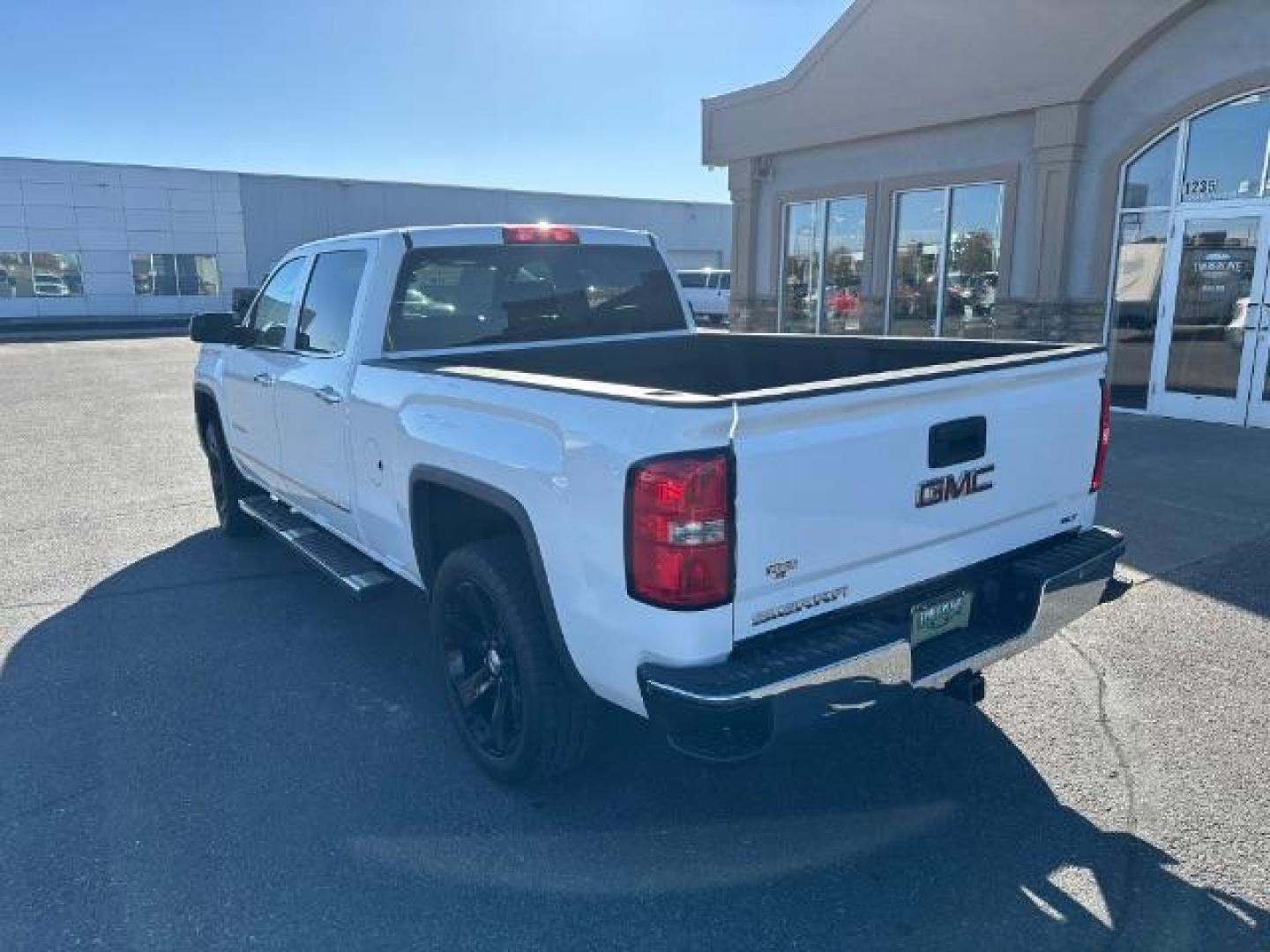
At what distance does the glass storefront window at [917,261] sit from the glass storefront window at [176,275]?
33841 mm

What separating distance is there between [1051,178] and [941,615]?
1009cm

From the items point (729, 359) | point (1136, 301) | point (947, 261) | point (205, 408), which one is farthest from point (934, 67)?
point (205, 408)

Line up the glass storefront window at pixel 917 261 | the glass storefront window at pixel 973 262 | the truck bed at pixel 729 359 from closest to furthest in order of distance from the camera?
the truck bed at pixel 729 359 < the glass storefront window at pixel 973 262 < the glass storefront window at pixel 917 261

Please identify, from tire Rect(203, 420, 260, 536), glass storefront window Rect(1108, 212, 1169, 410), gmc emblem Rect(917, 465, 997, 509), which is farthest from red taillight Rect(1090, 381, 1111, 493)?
glass storefront window Rect(1108, 212, 1169, 410)

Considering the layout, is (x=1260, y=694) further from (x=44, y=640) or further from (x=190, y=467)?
(x=190, y=467)

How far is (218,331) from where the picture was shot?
528cm

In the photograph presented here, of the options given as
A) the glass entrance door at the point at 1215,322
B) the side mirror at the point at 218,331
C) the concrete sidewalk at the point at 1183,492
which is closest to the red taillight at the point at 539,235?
the side mirror at the point at 218,331

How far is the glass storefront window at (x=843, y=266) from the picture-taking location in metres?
14.5

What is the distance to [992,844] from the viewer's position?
2984 mm

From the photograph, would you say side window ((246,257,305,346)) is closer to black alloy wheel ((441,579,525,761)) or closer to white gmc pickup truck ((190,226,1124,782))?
white gmc pickup truck ((190,226,1124,782))

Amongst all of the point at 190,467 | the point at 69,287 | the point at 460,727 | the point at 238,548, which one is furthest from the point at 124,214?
the point at 460,727

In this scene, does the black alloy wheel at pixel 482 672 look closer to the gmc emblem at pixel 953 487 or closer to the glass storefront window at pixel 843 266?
the gmc emblem at pixel 953 487

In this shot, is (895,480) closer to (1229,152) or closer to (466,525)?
(466,525)

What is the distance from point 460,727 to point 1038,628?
2.14 metres
